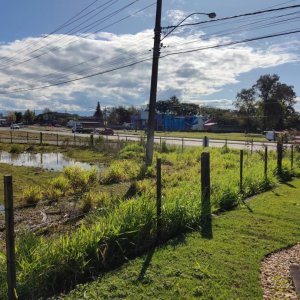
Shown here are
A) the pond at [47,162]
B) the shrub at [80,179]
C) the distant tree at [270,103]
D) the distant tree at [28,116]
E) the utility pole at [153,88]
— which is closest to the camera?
the shrub at [80,179]

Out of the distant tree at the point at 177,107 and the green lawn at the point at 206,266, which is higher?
the distant tree at the point at 177,107

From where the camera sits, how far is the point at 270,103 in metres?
99.6

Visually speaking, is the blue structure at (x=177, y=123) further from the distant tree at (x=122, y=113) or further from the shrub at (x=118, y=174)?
the shrub at (x=118, y=174)

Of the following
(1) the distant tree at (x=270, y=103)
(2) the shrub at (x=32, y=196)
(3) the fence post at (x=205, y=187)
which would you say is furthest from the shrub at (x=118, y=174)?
(1) the distant tree at (x=270, y=103)

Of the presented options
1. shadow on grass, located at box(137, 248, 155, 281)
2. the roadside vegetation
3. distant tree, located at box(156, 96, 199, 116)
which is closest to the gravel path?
shadow on grass, located at box(137, 248, 155, 281)

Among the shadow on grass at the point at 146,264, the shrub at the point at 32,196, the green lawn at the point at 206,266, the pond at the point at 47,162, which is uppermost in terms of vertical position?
the shadow on grass at the point at 146,264

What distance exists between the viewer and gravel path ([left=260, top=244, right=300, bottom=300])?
17.5 ft

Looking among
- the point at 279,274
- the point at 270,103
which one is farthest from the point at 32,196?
the point at 270,103

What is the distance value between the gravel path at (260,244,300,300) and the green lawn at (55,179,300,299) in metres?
0.12

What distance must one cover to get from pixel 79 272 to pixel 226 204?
5350 mm

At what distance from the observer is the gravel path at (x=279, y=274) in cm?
532

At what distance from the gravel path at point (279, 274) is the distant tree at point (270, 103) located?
9538 cm

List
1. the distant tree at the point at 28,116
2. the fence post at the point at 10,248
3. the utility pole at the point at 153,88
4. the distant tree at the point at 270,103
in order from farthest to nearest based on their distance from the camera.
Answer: the distant tree at the point at 28,116 < the distant tree at the point at 270,103 < the utility pole at the point at 153,88 < the fence post at the point at 10,248

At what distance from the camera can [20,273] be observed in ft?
16.7
